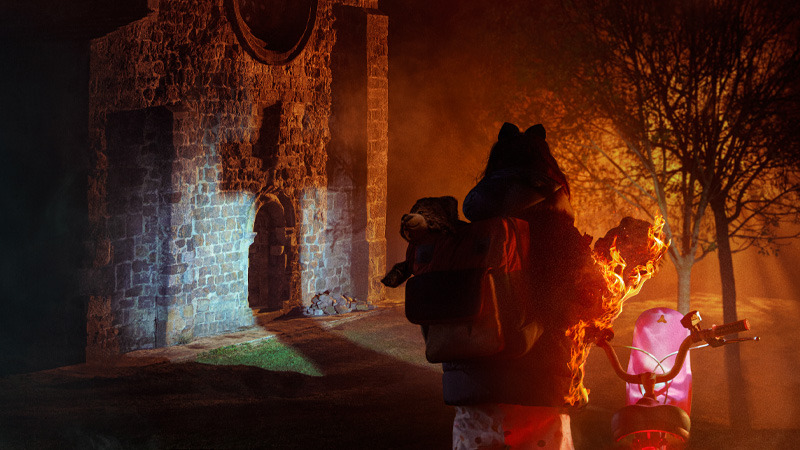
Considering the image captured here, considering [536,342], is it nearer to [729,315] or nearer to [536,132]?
[536,132]

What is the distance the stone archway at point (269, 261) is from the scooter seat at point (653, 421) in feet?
39.5

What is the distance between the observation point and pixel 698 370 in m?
12.4

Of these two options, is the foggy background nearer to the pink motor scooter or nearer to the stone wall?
the stone wall

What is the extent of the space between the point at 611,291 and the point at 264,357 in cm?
892

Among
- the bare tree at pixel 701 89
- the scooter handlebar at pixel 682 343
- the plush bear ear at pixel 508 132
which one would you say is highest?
the bare tree at pixel 701 89

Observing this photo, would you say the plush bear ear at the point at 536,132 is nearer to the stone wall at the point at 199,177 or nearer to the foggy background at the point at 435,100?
the stone wall at the point at 199,177

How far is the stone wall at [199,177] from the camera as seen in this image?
11.8 metres

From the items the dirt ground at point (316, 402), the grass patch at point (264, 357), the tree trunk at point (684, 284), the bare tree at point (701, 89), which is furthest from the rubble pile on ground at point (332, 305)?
the tree trunk at point (684, 284)

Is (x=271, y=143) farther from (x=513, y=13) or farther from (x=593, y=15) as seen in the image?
(x=593, y=15)

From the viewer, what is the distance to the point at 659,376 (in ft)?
12.9

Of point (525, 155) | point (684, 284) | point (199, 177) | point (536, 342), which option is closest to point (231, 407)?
point (199, 177)

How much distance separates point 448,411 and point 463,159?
11.5 m

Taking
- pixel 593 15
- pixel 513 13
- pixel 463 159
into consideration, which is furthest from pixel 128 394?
pixel 463 159

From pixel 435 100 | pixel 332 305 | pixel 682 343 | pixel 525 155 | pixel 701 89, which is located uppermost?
pixel 435 100
